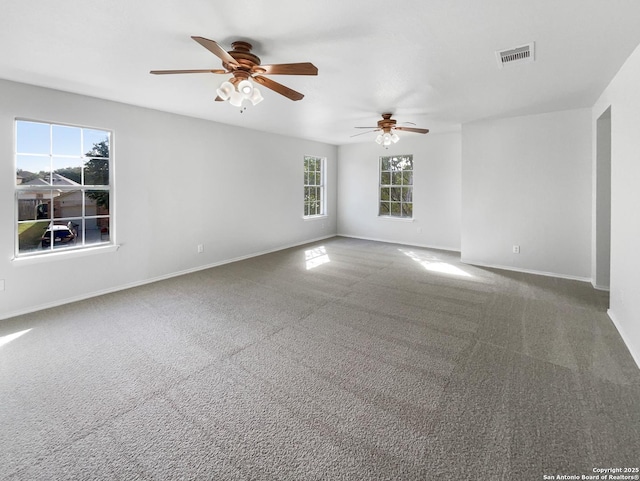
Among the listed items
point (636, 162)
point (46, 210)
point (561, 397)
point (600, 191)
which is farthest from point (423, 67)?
point (46, 210)

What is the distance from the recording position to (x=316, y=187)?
8.13 meters

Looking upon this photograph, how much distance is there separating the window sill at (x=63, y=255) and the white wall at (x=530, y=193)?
18.9 feet

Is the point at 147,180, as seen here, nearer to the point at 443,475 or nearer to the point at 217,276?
the point at 217,276

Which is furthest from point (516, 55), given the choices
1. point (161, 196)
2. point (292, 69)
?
point (161, 196)

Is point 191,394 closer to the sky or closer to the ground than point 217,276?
closer to the ground

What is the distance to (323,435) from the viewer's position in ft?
5.77

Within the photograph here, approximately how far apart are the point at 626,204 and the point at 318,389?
10.3 ft

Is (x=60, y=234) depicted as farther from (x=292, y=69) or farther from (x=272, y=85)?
(x=292, y=69)

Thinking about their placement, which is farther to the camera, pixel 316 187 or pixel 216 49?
pixel 316 187

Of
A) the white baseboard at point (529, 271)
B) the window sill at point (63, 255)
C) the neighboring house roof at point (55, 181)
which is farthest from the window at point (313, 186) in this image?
the neighboring house roof at point (55, 181)

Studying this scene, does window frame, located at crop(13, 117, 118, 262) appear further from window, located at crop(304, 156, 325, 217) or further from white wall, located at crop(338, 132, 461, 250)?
white wall, located at crop(338, 132, 461, 250)

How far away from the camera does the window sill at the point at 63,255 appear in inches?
138

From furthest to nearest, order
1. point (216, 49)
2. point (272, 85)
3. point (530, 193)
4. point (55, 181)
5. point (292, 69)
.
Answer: point (530, 193), point (55, 181), point (272, 85), point (292, 69), point (216, 49)

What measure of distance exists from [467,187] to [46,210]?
20.6ft
